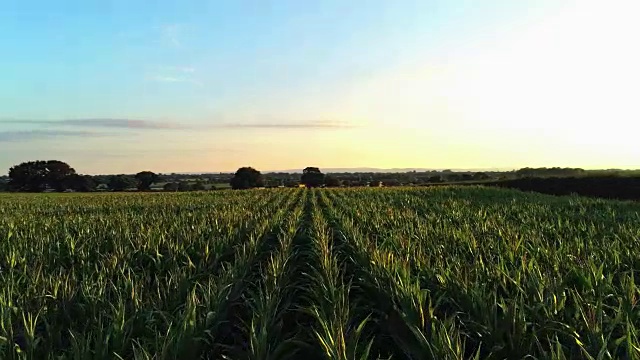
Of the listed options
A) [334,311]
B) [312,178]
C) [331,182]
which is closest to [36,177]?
[312,178]

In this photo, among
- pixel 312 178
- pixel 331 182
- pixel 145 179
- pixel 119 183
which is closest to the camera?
pixel 119 183

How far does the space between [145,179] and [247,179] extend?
23.3 metres

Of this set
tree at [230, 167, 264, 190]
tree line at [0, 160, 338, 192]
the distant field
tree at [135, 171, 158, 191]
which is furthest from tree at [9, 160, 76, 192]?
the distant field

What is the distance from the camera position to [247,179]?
317ft

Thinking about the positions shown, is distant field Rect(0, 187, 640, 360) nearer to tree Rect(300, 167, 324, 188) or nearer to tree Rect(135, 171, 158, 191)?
tree Rect(135, 171, 158, 191)

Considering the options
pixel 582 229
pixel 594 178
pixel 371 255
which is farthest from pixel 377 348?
pixel 594 178

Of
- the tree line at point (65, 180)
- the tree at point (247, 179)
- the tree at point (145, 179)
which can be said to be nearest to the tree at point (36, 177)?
the tree line at point (65, 180)

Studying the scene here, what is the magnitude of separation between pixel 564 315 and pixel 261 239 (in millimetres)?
7461

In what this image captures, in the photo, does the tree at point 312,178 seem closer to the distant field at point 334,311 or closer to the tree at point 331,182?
the tree at point 331,182

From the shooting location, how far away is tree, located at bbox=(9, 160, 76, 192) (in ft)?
304

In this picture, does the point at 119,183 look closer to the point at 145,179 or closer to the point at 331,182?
the point at 145,179

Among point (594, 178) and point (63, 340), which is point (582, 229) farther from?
point (594, 178)

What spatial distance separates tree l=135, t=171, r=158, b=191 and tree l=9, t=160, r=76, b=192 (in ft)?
47.2

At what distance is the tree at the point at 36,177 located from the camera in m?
92.7
